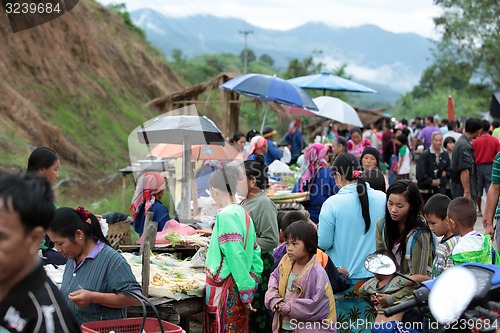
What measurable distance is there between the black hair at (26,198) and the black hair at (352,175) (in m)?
4.26

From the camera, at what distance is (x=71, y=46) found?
29.0 metres

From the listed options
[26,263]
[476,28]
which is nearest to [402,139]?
[26,263]

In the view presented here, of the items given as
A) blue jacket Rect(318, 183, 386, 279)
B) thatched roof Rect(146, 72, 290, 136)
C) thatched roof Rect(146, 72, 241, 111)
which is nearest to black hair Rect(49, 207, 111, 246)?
blue jacket Rect(318, 183, 386, 279)

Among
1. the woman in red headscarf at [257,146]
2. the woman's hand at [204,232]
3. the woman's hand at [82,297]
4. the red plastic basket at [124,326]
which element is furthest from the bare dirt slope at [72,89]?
the woman's hand at [82,297]

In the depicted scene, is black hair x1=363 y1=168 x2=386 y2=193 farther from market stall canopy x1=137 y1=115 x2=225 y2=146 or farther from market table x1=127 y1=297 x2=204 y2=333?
market stall canopy x1=137 y1=115 x2=225 y2=146

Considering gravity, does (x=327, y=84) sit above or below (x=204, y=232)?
above

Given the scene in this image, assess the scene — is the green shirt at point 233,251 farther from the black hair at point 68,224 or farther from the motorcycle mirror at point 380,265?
the motorcycle mirror at point 380,265

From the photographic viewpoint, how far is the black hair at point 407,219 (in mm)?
5719

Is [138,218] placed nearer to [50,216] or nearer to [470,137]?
[50,216]

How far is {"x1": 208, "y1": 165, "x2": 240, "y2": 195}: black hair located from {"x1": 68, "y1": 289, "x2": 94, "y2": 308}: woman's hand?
2.06 metres

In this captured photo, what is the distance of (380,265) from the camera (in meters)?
4.02

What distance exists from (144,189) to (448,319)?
5.77 m

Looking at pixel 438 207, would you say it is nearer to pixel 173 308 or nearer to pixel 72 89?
pixel 173 308

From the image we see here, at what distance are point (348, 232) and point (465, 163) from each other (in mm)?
6387
